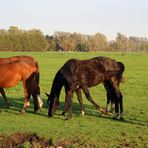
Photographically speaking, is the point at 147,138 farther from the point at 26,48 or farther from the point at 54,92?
the point at 26,48

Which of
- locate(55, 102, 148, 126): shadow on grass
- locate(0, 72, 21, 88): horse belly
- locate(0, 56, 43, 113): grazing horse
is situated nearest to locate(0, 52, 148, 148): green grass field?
locate(55, 102, 148, 126): shadow on grass

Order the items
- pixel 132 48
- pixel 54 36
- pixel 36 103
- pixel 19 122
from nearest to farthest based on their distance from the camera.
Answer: pixel 19 122 → pixel 36 103 → pixel 54 36 → pixel 132 48

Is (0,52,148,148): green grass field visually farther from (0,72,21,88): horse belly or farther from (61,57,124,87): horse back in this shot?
(61,57,124,87): horse back

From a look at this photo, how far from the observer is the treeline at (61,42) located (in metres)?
95.9

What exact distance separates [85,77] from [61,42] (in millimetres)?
99438

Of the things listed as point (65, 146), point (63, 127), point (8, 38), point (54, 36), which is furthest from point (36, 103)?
point (54, 36)

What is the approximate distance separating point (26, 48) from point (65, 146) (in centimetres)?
8993

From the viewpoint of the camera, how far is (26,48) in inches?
3836

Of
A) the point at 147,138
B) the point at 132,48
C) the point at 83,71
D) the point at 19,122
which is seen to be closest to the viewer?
the point at 147,138

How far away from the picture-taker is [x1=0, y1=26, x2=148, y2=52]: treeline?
95.9 metres

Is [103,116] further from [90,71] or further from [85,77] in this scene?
[90,71]

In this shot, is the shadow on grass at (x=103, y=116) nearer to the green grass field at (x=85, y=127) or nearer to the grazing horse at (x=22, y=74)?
the green grass field at (x=85, y=127)

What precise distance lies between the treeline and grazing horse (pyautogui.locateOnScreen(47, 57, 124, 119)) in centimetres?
8148

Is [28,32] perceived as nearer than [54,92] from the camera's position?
No
